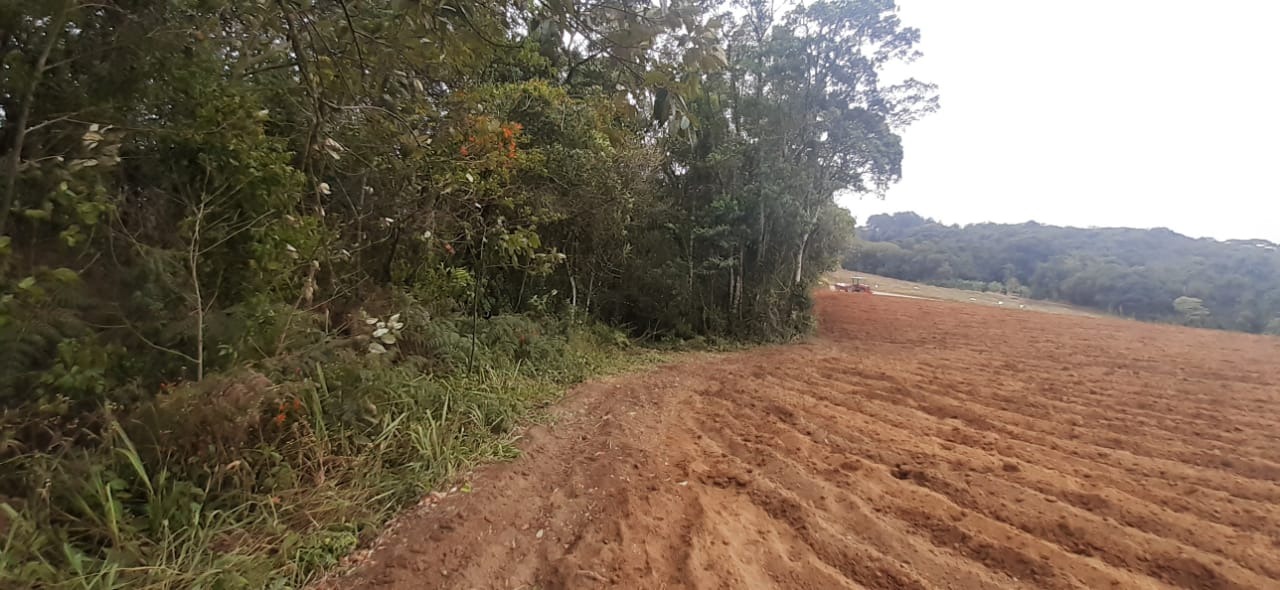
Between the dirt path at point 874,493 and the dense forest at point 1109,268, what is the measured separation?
8.01 metres

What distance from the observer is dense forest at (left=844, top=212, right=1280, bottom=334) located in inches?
436

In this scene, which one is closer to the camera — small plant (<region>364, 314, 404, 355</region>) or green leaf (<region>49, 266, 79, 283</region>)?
green leaf (<region>49, 266, 79, 283</region>)

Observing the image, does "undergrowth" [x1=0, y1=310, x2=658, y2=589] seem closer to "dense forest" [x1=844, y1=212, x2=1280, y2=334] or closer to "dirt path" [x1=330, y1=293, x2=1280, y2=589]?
"dirt path" [x1=330, y1=293, x2=1280, y2=589]

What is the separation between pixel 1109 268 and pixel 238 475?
66.3 feet

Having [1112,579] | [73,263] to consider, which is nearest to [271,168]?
[73,263]

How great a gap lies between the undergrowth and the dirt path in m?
0.28

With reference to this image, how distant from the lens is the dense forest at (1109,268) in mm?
11063

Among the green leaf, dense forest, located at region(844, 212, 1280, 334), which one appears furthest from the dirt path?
dense forest, located at region(844, 212, 1280, 334)

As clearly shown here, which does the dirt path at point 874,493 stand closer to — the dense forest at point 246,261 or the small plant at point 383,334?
the dense forest at point 246,261

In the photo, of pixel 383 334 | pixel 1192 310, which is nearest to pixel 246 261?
pixel 383 334

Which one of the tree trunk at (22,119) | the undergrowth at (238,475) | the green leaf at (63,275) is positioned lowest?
the undergrowth at (238,475)

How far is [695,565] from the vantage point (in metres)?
2.13

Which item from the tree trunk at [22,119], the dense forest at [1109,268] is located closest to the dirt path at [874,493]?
the tree trunk at [22,119]

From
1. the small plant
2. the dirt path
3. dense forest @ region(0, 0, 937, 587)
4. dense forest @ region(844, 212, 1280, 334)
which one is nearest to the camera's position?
dense forest @ region(0, 0, 937, 587)
